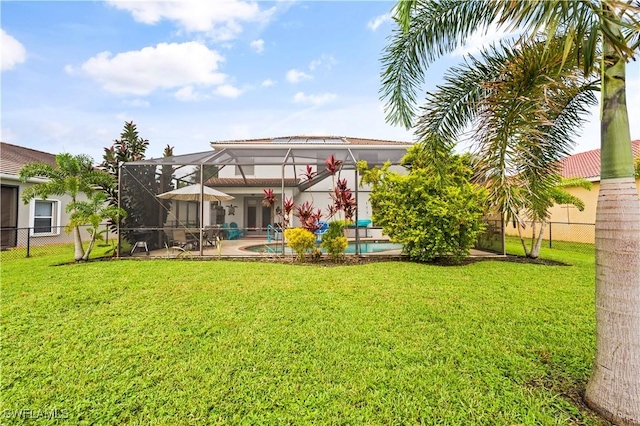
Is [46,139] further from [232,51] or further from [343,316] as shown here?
[343,316]

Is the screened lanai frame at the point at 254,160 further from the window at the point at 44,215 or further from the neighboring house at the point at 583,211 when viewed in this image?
the neighboring house at the point at 583,211

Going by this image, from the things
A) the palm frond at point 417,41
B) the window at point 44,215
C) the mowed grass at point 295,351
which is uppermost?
the palm frond at point 417,41

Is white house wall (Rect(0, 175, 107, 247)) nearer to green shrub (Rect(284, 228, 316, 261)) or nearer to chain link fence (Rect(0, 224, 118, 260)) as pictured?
chain link fence (Rect(0, 224, 118, 260))

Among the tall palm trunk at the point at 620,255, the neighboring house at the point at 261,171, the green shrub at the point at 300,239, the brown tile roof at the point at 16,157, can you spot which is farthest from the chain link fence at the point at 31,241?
the tall palm trunk at the point at 620,255

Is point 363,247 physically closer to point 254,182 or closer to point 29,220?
point 254,182

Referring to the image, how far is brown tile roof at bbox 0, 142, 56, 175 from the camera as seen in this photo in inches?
477

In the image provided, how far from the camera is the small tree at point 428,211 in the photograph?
8.11m

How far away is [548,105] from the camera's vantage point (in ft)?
10.4

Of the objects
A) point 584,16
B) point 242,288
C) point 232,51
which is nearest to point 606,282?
point 584,16

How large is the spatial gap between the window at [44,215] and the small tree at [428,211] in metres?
14.0

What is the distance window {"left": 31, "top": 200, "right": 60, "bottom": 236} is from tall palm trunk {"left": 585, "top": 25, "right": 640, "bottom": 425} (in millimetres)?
16926

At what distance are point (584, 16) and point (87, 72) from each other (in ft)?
47.5

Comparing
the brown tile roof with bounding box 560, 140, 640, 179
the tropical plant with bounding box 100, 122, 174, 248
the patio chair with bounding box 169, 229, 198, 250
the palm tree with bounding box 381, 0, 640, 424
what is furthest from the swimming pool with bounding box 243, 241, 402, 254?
the brown tile roof with bounding box 560, 140, 640, 179

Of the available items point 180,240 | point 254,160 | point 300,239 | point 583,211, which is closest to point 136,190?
point 180,240
